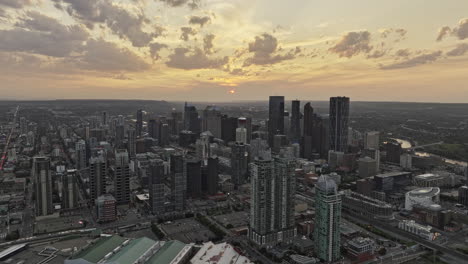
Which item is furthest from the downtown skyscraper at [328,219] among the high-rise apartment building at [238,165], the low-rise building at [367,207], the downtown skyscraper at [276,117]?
the downtown skyscraper at [276,117]

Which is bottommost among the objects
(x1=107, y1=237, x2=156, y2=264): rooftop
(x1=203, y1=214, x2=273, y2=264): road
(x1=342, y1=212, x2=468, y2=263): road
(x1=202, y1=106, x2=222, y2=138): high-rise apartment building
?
(x1=203, y1=214, x2=273, y2=264): road

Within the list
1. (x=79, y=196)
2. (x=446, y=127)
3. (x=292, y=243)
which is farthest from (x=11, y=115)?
(x=446, y=127)

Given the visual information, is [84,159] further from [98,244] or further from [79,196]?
[98,244]

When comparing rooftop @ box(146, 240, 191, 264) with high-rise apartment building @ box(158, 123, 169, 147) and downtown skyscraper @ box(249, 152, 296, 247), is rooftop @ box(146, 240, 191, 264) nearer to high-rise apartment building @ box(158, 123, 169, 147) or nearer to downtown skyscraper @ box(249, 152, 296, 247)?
downtown skyscraper @ box(249, 152, 296, 247)

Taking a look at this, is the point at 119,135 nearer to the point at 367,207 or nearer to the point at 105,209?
the point at 105,209

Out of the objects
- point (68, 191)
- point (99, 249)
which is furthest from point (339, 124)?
point (99, 249)

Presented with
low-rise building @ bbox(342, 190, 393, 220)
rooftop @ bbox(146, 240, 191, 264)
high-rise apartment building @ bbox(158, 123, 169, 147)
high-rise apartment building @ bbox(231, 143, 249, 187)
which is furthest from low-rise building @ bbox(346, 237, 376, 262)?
high-rise apartment building @ bbox(158, 123, 169, 147)

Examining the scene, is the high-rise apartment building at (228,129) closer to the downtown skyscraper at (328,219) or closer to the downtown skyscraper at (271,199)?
the downtown skyscraper at (271,199)
